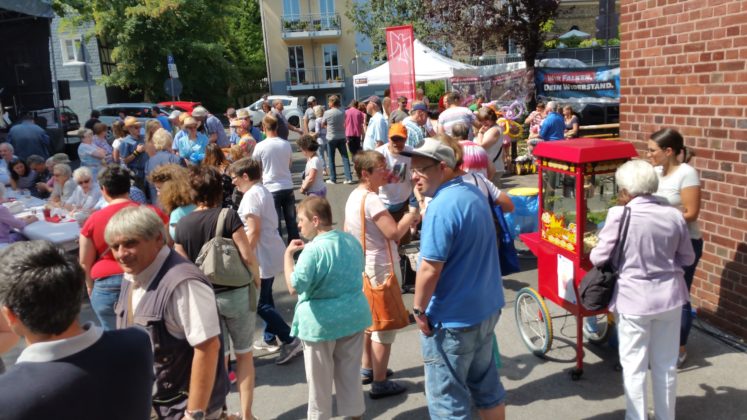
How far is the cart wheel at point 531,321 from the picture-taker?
4555mm

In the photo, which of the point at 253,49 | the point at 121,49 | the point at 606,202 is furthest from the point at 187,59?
the point at 606,202

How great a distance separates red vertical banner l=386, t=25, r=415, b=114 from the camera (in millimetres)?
11023

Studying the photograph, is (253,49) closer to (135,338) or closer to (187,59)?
(187,59)

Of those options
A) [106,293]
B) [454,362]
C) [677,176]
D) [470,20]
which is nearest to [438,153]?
[454,362]

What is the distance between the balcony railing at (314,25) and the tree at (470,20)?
20.1 meters

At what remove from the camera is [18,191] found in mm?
8711

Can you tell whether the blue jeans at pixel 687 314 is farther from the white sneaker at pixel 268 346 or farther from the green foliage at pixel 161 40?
the green foliage at pixel 161 40

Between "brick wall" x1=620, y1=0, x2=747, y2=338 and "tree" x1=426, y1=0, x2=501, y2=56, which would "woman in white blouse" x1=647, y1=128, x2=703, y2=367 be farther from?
"tree" x1=426, y1=0, x2=501, y2=56

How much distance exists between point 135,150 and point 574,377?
7.22 metres

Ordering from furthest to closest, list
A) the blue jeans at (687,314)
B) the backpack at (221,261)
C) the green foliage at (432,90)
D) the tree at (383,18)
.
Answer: the green foliage at (432,90), the tree at (383,18), the blue jeans at (687,314), the backpack at (221,261)

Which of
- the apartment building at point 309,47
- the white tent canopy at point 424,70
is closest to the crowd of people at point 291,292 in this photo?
the white tent canopy at point 424,70

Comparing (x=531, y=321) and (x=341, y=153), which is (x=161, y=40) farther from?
(x=531, y=321)

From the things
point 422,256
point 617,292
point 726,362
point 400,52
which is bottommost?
point 726,362

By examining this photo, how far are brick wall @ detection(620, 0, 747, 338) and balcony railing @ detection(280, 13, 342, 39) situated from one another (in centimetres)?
3807
